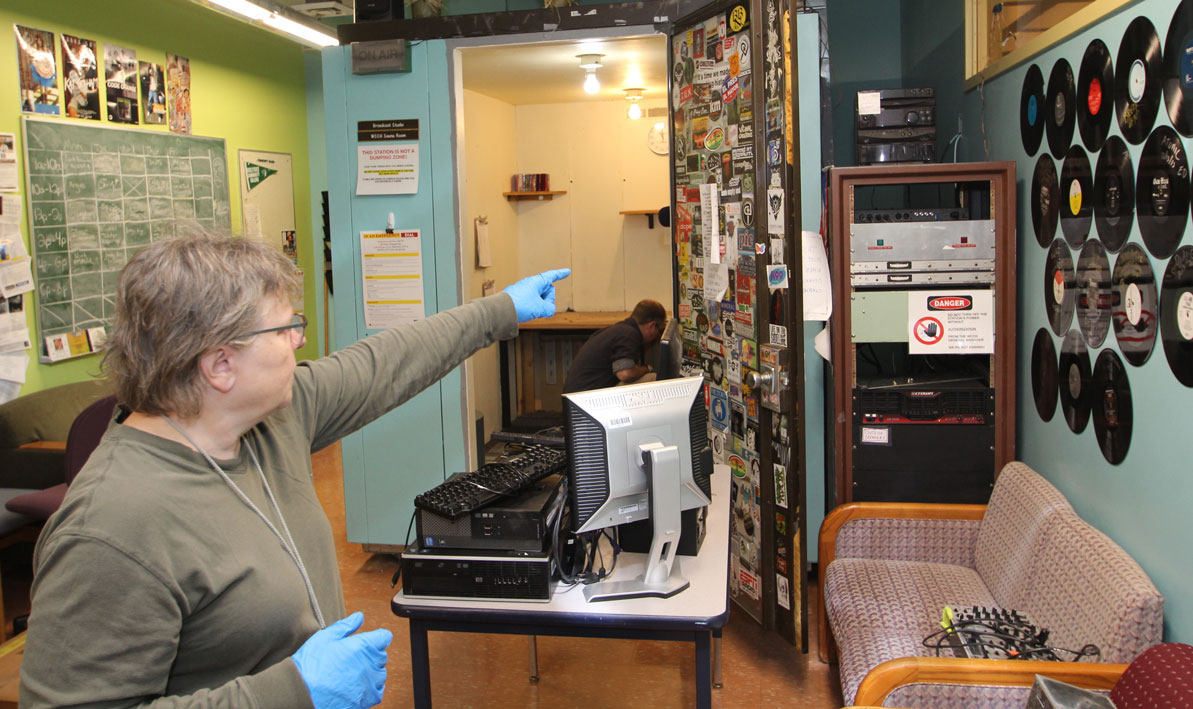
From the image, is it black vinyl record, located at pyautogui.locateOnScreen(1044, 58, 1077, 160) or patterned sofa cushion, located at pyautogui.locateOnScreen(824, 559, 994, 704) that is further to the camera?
black vinyl record, located at pyautogui.locateOnScreen(1044, 58, 1077, 160)

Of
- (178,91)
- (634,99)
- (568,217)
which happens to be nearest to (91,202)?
(178,91)

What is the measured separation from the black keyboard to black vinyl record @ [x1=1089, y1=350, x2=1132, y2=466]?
1.46m

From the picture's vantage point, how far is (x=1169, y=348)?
6.69ft

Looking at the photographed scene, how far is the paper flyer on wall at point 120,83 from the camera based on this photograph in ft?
15.9

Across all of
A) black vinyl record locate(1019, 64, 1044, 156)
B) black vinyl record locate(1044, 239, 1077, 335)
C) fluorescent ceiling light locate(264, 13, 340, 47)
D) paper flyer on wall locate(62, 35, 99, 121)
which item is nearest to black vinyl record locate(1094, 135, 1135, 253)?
black vinyl record locate(1044, 239, 1077, 335)

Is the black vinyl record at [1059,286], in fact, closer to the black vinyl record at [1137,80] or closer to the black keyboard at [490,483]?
the black vinyl record at [1137,80]

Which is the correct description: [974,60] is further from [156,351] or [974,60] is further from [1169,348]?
[156,351]

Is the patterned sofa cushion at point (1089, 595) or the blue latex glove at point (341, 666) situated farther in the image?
the patterned sofa cushion at point (1089, 595)

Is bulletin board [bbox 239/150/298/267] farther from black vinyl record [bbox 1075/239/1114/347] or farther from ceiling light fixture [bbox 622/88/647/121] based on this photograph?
black vinyl record [bbox 1075/239/1114/347]

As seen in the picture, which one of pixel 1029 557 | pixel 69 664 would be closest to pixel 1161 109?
pixel 1029 557

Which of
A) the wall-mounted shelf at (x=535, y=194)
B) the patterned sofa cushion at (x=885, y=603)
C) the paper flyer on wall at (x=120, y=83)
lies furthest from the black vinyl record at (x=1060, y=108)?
the paper flyer on wall at (x=120, y=83)

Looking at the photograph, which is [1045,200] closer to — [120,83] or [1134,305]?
[1134,305]

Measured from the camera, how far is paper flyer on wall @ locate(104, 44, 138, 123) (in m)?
4.85

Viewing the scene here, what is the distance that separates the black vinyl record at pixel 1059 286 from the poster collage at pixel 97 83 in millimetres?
4517
